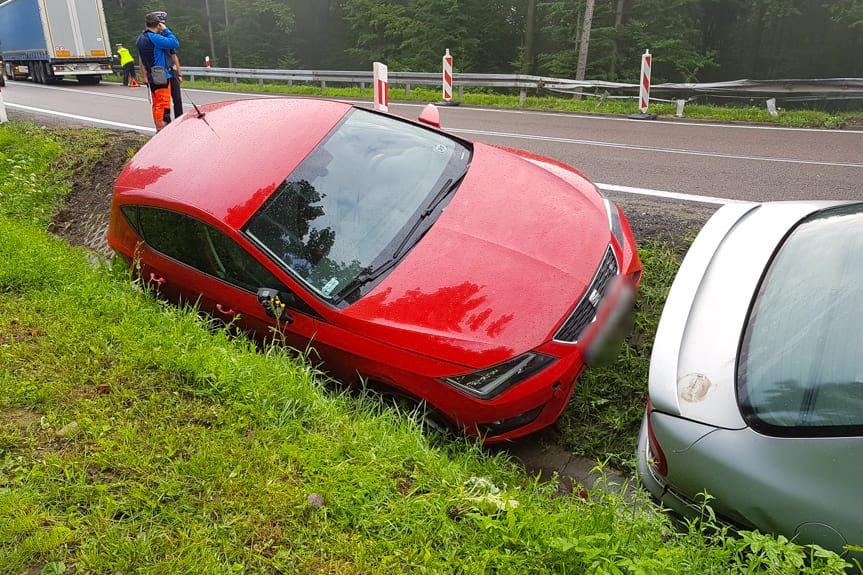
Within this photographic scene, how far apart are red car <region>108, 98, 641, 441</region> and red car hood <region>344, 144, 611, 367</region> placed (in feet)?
0.03

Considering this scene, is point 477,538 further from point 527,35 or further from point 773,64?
point 773,64

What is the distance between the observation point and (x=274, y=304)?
3.34 meters

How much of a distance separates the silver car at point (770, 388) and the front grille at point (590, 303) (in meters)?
0.45

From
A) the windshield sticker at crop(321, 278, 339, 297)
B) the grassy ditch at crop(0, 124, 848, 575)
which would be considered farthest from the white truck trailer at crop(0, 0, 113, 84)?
the windshield sticker at crop(321, 278, 339, 297)

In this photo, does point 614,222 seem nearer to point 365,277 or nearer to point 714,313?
point 714,313

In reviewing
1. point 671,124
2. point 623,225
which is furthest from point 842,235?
point 671,124

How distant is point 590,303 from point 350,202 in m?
1.56

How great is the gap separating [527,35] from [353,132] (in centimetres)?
2434

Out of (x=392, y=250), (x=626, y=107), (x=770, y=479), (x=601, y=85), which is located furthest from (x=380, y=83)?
(x=770, y=479)

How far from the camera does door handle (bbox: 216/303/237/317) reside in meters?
3.71

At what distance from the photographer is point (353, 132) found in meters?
4.20

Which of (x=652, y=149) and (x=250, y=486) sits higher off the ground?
(x=652, y=149)

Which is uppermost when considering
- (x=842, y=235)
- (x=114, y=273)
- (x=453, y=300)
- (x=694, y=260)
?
(x=842, y=235)

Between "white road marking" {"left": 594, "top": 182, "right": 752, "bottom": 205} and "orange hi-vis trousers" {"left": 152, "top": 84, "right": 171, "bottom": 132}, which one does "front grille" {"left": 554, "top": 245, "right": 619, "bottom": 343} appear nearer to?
"white road marking" {"left": 594, "top": 182, "right": 752, "bottom": 205}
